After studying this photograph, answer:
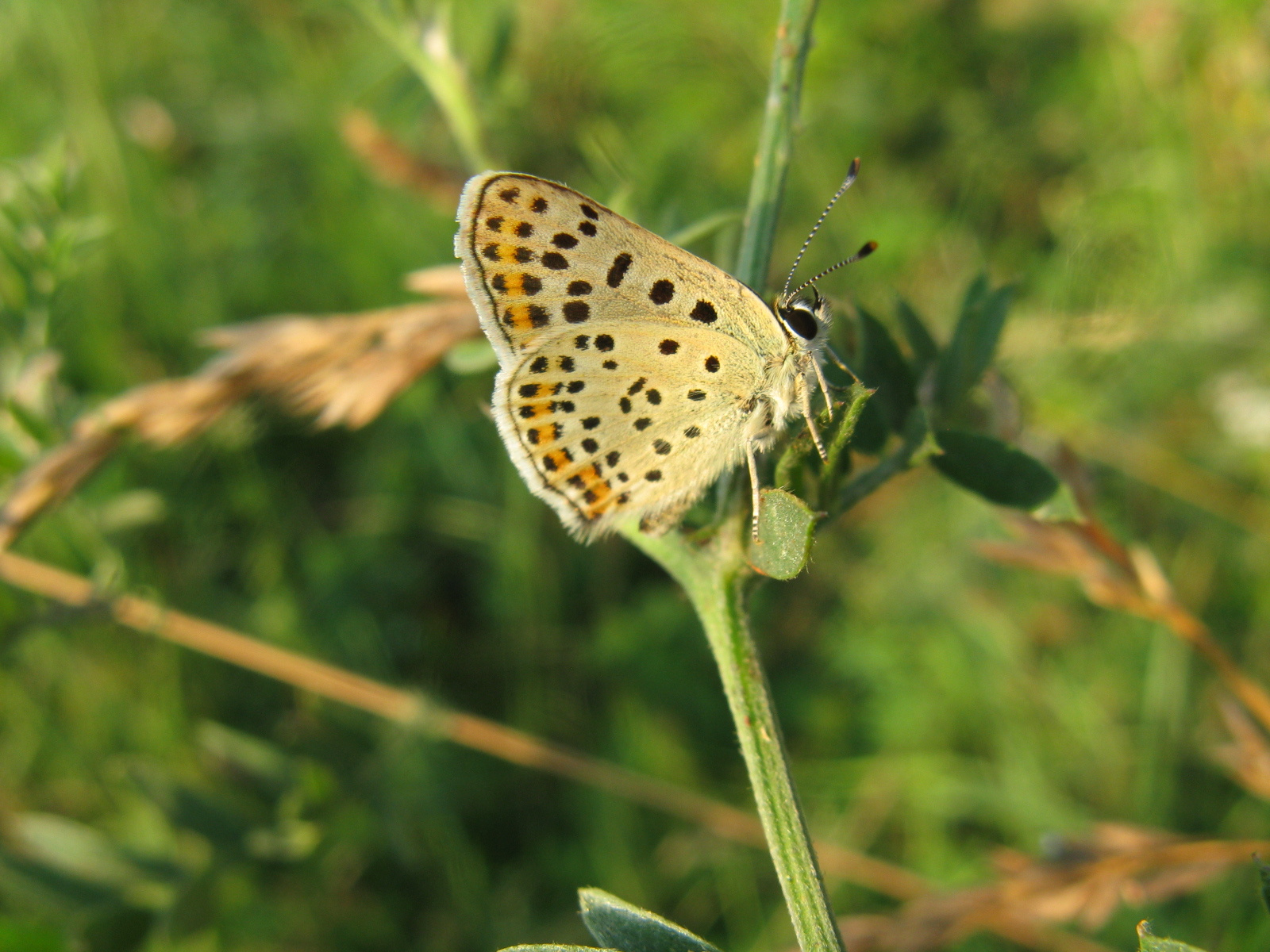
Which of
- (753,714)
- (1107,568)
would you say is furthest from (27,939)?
(1107,568)

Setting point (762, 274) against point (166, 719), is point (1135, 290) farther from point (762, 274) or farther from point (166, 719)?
point (166, 719)

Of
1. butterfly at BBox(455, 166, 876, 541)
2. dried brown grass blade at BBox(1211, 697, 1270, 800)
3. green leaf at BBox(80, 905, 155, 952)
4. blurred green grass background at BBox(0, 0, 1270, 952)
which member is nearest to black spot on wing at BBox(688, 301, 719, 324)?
butterfly at BBox(455, 166, 876, 541)

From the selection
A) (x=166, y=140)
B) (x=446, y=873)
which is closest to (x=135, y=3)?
(x=166, y=140)

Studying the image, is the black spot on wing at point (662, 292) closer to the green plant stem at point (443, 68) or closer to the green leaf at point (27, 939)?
the green plant stem at point (443, 68)

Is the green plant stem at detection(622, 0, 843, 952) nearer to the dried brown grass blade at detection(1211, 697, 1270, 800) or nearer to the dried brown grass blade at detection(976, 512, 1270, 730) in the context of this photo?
the dried brown grass blade at detection(976, 512, 1270, 730)

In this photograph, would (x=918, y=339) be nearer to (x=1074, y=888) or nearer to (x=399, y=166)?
(x=1074, y=888)

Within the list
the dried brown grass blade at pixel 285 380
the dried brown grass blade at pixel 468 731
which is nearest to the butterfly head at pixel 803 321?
the dried brown grass blade at pixel 285 380
